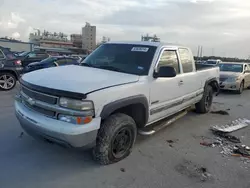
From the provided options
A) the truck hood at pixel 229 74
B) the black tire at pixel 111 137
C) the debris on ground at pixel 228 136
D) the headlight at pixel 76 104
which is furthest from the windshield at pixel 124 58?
the truck hood at pixel 229 74

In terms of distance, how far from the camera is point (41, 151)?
376 centimetres

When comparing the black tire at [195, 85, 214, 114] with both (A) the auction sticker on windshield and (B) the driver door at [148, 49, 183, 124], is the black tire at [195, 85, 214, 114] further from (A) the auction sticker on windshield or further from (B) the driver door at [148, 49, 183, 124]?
(A) the auction sticker on windshield

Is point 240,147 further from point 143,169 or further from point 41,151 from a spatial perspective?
point 41,151

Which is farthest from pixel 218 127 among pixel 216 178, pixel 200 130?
pixel 216 178

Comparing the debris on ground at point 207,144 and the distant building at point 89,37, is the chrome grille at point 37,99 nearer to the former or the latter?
the debris on ground at point 207,144

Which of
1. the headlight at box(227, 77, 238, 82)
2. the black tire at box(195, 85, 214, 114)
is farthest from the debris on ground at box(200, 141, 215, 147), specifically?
the headlight at box(227, 77, 238, 82)

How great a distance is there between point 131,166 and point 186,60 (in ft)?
9.59

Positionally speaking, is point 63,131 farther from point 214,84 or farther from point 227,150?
point 214,84

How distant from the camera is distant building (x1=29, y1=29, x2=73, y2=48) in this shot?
95062mm

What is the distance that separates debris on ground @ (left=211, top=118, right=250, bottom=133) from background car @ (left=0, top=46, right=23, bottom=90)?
7.63 meters

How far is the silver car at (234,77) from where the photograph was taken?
36.4 feet

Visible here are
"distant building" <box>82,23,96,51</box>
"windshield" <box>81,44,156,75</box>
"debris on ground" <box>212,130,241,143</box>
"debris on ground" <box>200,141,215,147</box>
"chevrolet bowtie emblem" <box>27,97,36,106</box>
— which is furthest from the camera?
"distant building" <box>82,23,96,51</box>

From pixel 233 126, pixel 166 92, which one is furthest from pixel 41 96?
pixel 233 126

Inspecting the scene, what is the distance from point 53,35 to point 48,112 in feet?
381
